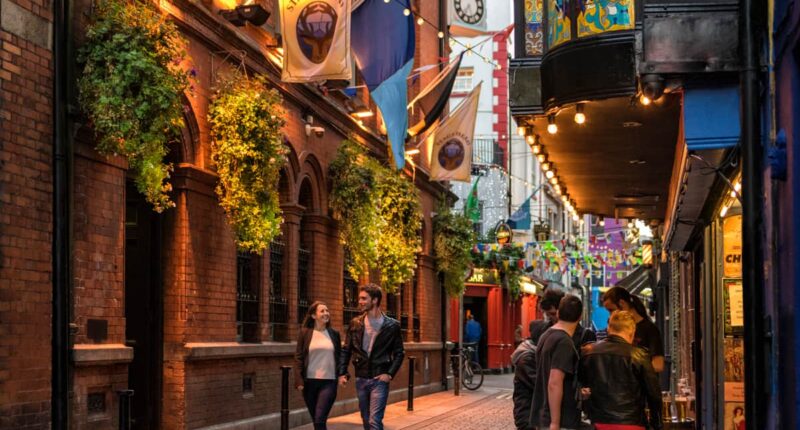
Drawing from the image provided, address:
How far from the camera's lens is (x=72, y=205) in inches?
442

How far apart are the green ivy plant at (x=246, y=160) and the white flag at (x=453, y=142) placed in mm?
8957

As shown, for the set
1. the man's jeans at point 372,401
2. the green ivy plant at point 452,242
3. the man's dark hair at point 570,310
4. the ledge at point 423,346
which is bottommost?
the ledge at point 423,346

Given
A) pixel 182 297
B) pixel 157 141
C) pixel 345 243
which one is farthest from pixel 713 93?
pixel 345 243

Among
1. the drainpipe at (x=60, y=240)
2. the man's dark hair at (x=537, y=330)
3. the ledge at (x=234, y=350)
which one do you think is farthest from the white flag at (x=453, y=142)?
the drainpipe at (x=60, y=240)

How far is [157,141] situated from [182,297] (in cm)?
329

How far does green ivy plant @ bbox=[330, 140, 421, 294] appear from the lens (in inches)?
794

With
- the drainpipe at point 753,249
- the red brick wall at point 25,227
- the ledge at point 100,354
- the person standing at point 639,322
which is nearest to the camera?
the drainpipe at point 753,249

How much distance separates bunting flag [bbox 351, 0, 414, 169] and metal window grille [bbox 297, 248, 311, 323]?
3273 mm

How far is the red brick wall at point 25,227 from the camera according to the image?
10.1m

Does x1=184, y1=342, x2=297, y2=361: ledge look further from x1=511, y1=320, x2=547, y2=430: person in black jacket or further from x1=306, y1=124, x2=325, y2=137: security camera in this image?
x1=511, y1=320, x2=547, y2=430: person in black jacket

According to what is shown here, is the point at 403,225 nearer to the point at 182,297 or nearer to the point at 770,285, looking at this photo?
the point at 182,297

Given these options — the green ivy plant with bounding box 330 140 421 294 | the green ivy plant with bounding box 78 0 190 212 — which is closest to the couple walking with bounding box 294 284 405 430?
the green ivy plant with bounding box 78 0 190 212

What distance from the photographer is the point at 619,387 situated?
27.8 ft

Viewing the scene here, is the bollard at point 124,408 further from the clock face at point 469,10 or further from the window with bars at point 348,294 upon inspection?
the clock face at point 469,10
